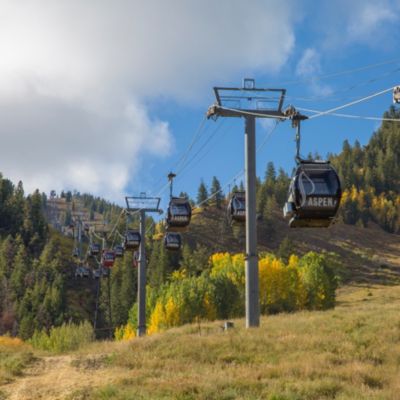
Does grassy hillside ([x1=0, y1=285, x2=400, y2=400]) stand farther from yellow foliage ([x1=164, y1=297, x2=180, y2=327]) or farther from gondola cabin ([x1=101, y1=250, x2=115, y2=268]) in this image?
yellow foliage ([x1=164, y1=297, x2=180, y2=327])

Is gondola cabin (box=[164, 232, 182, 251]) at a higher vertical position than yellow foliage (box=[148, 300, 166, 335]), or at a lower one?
higher

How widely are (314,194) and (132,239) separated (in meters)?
23.5

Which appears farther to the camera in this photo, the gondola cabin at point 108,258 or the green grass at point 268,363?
the gondola cabin at point 108,258

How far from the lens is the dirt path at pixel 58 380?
14672mm

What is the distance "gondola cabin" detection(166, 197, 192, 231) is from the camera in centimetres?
2534

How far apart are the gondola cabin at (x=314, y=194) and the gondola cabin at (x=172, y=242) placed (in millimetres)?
18623

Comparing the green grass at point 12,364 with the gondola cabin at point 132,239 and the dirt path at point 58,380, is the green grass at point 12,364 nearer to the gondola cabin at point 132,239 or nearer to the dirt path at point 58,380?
the dirt path at point 58,380

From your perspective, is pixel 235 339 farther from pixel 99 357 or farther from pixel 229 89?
pixel 229 89

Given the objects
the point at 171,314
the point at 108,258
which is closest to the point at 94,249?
the point at 108,258

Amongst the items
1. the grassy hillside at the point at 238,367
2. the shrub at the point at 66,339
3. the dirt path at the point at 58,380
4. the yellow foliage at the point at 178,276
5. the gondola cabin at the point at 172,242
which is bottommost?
the shrub at the point at 66,339

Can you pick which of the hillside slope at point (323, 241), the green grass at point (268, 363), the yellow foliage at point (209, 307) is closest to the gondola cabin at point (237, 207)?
the green grass at point (268, 363)

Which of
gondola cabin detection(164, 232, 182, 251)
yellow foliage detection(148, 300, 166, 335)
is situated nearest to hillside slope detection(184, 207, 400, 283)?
yellow foliage detection(148, 300, 166, 335)

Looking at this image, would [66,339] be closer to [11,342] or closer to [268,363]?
[11,342]

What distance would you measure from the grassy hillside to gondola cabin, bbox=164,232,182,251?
9.26 metres
